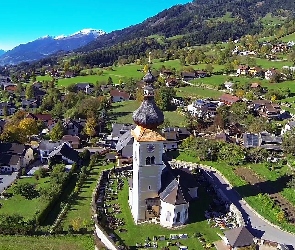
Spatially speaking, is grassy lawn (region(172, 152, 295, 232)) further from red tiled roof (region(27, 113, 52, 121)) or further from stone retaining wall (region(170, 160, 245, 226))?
red tiled roof (region(27, 113, 52, 121))

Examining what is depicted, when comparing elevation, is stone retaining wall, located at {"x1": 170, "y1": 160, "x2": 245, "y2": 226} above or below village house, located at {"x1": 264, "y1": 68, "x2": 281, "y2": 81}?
below

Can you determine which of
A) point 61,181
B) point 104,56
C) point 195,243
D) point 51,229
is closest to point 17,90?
point 104,56

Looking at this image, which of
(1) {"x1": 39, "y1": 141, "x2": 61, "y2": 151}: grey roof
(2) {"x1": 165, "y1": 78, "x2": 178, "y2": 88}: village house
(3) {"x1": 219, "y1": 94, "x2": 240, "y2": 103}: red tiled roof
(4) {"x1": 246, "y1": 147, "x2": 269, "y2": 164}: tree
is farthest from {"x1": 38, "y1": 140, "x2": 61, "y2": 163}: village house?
(2) {"x1": 165, "y1": 78, "x2": 178, "y2": 88}: village house

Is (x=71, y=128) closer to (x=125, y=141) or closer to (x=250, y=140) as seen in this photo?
(x=125, y=141)

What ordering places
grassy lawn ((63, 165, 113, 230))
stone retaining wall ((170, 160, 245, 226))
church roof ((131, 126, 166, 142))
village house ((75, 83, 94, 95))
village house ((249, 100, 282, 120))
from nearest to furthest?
church roof ((131, 126, 166, 142)), stone retaining wall ((170, 160, 245, 226)), grassy lawn ((63, 165, 113, 230)), village house ((249, 100, 282, 120)), village house ((75, 83, 94, 95))

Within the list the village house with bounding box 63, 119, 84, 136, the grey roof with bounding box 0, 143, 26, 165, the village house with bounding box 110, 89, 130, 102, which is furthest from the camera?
the village house with bounding box 110, 89, 130, 102

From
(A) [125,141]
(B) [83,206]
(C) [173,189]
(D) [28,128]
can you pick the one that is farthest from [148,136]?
(D) [28,128]
